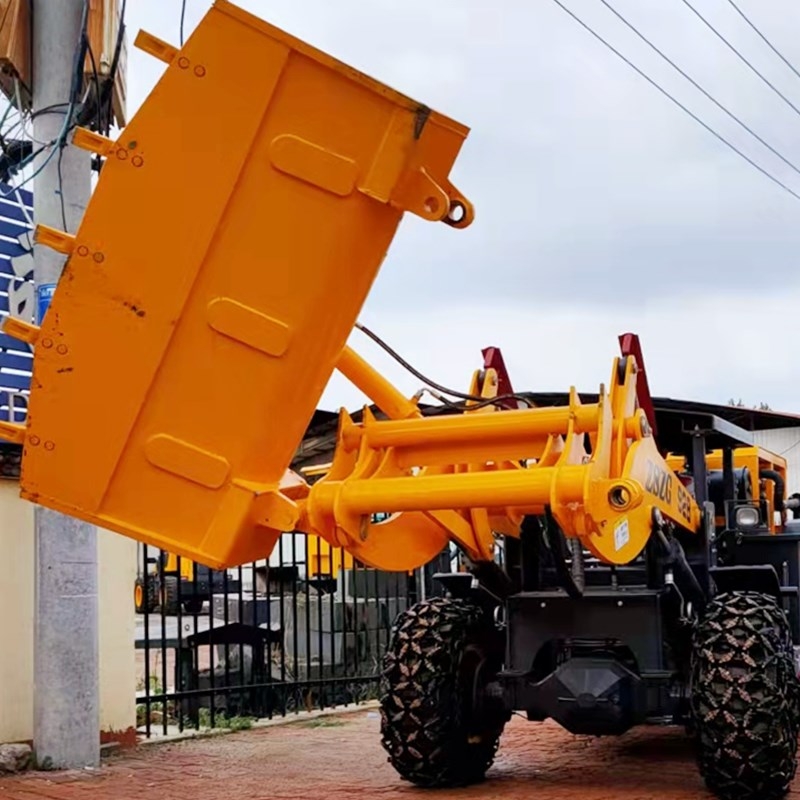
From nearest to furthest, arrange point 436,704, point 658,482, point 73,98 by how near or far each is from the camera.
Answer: point 658,482
point 436,704
point 73,98

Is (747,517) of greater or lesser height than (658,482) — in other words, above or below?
below

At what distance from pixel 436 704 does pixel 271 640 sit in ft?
13.3

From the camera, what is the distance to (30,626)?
789 centimetres

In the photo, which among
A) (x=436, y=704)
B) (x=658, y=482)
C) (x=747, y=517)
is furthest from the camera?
(x=747, y=517)

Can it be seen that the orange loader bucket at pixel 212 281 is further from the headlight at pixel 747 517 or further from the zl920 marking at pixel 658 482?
the headlight at pixel 747 517

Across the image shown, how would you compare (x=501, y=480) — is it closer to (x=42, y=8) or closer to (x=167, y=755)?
(x=167, y=755)

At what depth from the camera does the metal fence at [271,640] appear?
9641mm

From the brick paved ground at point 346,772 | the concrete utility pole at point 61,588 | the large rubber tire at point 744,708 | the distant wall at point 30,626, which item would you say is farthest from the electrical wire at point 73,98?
the large rubber tire at point 744,708

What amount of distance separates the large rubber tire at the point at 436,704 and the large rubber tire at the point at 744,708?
1335mm

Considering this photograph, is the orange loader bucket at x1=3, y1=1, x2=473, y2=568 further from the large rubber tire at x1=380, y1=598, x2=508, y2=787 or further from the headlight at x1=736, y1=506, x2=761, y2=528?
the headlight at x1=736, y1=506, x2=761, y2=528

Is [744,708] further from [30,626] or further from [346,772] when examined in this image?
[30,626]

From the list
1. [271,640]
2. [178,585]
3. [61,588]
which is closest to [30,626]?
[61,588]

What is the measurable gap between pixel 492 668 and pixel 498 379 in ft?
5.70

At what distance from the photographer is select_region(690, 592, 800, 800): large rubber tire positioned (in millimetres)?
6207
